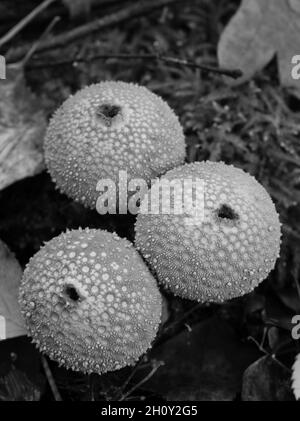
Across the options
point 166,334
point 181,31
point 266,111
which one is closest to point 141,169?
point 166,334

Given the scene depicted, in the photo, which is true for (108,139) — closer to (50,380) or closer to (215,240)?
(215,240)

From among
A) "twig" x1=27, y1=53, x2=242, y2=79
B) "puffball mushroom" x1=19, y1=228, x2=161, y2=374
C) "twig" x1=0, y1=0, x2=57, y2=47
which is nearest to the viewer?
"puffball mushroom" x1=19, y1=228, x2=161, y2=374

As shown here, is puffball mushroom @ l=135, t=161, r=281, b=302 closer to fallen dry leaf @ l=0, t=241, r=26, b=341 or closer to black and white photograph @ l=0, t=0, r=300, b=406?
black and white photograph @ l=0, t=0, r=300, b=406

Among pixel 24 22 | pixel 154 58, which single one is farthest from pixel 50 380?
pixel 24 22

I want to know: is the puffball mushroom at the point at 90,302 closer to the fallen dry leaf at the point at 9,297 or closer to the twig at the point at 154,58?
the fallen dry leaf at the point at 9,297

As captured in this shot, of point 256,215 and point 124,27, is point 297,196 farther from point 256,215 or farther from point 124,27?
point 124,27

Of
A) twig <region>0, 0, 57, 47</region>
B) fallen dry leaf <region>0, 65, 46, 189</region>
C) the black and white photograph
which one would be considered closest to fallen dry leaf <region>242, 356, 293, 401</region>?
the black and white photograph
